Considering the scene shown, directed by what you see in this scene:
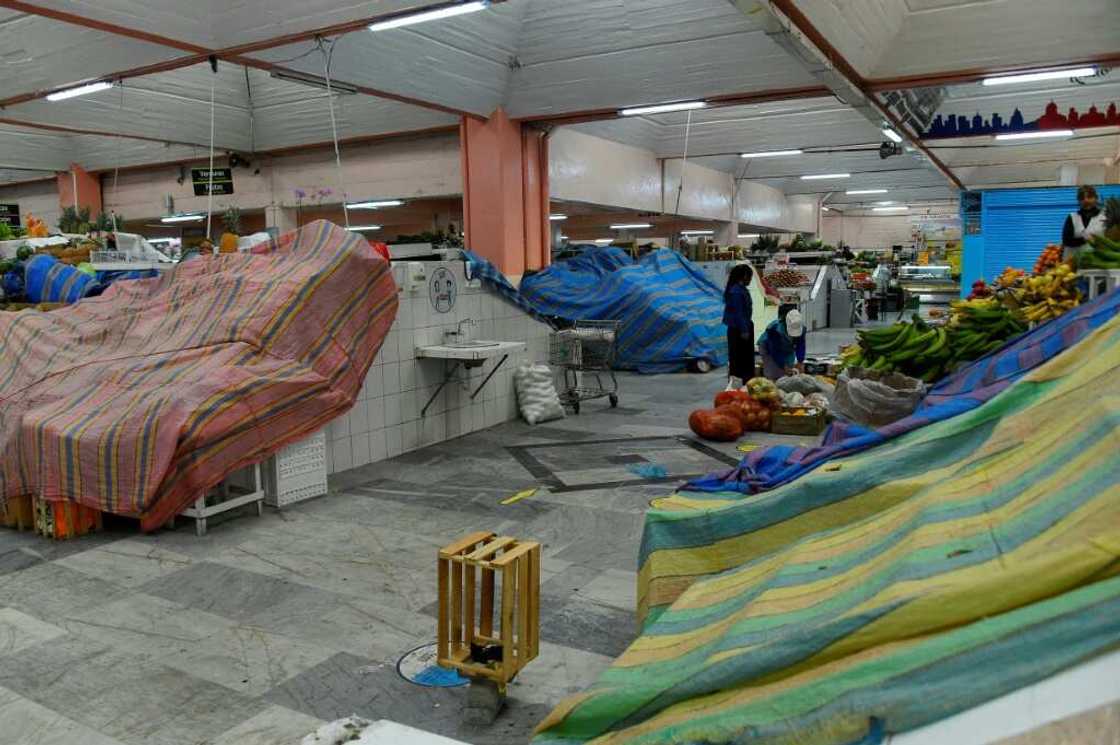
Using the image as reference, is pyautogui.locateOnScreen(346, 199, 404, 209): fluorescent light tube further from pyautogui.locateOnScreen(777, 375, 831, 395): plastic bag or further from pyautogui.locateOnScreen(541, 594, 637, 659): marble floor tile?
pyautogui.locateOnScreen(541, 594, 637, 659): marble floor tile

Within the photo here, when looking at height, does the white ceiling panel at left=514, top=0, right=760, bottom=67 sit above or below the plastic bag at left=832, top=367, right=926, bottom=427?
above

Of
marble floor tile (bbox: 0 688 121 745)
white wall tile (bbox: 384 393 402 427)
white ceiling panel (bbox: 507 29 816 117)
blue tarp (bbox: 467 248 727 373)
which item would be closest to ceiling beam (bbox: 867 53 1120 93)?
white ceiling panel (bbox: 507 29 816 117)

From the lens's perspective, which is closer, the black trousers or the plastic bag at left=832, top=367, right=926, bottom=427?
the plastic bag at left=832, top=367, right=926, bottom=427

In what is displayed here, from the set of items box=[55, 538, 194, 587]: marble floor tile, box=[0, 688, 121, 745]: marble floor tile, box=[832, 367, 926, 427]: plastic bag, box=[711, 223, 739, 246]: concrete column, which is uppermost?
box=[711, 223, 739, 246]: concrete column

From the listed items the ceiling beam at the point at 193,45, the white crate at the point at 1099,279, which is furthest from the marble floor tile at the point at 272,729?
the ceiling beam at the point at 193,45

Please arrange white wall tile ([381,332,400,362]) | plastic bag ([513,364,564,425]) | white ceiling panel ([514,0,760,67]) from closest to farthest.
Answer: white wall tile ([381,332,400,362]) < plastic bag ([513,364,564,425]) < white ceiling panel ([514,0,760,67])

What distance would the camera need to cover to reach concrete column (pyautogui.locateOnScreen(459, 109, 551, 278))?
12.0 metres

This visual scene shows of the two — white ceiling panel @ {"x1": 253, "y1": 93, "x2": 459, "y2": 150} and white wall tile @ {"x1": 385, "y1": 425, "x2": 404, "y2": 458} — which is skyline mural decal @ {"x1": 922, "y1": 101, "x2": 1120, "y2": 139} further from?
white wall tile @ {"x1": 385, "y1": 425, "x2": 404, "y2": 458}

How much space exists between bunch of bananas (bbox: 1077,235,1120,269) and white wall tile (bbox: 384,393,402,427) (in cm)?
548

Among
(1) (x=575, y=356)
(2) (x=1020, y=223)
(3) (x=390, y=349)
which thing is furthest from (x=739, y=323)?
(2) (x=1020, y=223)

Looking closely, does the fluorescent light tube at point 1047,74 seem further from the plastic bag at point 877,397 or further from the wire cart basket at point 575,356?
the wire cart basket at point 575,356

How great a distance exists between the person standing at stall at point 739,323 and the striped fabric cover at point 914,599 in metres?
6.50

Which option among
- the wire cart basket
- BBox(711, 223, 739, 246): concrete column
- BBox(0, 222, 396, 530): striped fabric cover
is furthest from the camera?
BBox(711, 223, 739, 246): concrete column

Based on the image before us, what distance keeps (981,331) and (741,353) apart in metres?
2.96
